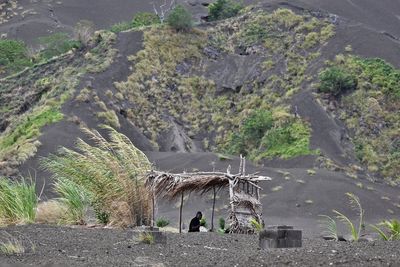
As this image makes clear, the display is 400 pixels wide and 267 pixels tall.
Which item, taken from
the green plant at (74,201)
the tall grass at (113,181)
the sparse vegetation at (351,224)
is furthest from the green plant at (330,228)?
the green plant at (74,201)

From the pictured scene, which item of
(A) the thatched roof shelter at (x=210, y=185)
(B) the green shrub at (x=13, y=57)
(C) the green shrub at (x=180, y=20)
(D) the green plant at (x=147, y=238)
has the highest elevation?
(C) the green shrub at (x=180, y=20)

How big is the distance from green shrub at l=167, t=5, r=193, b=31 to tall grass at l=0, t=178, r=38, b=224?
4436 centimetres

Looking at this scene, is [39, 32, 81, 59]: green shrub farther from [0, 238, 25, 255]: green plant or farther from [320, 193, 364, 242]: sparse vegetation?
[0, 238, 25, 255]: green plant

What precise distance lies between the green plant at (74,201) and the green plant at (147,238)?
15.1 feet

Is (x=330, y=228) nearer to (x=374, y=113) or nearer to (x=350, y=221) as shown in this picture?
(x=350, y=221)

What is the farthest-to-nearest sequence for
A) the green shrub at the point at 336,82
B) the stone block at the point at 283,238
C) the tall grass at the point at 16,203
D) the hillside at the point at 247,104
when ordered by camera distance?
the green shrub at the point at 336,82 < the hillside at the point at 247,104 < the tall grass at the point at 16,203 < the stone block at the point at 283,238

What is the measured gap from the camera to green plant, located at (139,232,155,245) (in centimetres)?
1387

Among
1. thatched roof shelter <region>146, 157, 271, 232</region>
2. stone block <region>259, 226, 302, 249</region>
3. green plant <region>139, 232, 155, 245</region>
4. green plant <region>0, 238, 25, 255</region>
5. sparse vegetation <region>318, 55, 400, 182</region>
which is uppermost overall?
sparse vegetation <region>318, 55, 400, 182</region>

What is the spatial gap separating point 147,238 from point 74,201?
514cm

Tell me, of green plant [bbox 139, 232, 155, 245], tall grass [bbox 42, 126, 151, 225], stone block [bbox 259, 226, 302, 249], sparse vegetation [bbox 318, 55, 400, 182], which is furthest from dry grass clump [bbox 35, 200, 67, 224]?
sparse vegetation [bbox 318, 55, 400, 182]

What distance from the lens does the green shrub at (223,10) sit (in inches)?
2694

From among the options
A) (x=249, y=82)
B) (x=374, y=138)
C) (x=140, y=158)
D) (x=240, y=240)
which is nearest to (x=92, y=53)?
(x=249, y=82)

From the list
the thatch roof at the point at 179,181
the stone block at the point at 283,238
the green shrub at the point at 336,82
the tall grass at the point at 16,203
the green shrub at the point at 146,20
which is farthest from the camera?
the green shrub at the point at 146,20

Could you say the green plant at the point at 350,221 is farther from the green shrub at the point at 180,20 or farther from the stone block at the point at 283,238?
the green shrub at the point at 180,20
